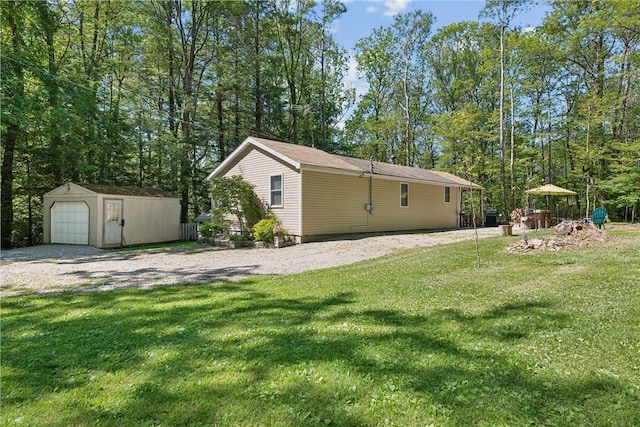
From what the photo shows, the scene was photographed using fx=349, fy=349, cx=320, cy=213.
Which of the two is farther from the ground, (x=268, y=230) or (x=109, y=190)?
(x=109, y=190)

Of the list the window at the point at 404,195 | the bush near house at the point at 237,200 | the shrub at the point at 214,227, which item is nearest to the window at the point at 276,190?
the bush near house at the point at 237,200

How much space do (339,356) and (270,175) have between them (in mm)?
10795

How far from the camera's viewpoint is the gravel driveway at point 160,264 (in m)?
6.68

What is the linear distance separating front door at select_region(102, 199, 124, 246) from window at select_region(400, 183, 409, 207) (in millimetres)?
11706

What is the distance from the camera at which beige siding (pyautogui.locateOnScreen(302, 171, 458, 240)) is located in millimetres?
12469

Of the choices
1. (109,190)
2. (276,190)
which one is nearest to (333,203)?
(276,190)

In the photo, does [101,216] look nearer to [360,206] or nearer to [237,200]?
[237,200]

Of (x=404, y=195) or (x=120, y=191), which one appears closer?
(x=120, y=191)

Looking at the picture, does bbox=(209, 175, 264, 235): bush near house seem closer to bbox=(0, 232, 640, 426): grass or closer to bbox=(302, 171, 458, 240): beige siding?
bbox=(302, 171, 458, 240): beige siding

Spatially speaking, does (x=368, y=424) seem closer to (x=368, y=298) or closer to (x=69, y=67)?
(x=368, y=298)

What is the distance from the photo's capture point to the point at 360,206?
14188 millimetres

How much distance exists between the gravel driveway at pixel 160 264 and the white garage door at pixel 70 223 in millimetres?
874

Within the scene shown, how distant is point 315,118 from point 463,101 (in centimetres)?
1214

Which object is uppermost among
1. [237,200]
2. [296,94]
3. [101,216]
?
[296,94]
